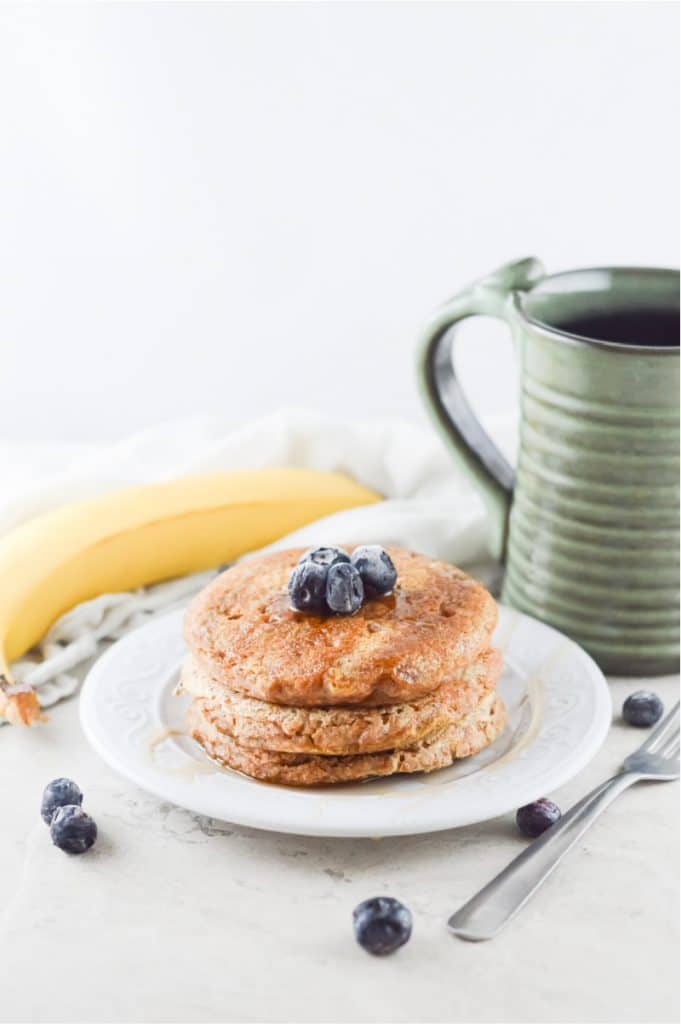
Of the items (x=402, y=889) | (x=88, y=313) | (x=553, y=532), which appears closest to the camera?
(x=402, y=889)

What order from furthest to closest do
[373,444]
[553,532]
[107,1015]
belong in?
[373,444] < [553,532] < [107,1015]

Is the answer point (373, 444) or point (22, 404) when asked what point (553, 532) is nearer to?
point (373, 444)

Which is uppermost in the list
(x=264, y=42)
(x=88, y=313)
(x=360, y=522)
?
(x=264, y=42)

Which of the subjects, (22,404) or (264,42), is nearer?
(264,42)

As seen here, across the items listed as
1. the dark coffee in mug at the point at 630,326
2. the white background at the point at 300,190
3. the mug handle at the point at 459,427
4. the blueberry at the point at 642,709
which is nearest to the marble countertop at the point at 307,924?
the blueberry at the point at 642,709

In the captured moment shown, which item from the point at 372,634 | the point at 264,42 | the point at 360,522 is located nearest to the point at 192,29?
the point at 264,42

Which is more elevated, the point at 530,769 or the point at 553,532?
the point at 553,532

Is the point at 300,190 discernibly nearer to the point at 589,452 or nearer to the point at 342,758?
the point at 589,452

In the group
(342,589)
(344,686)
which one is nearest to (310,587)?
(342,589)
